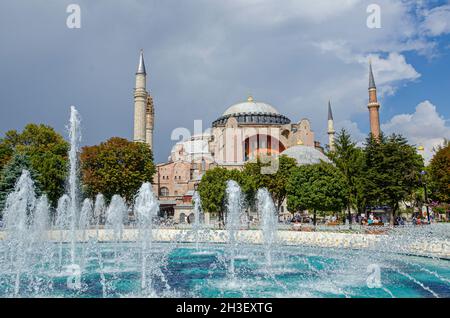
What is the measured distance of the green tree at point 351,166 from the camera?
24.7 m

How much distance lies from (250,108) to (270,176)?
29.3 meters

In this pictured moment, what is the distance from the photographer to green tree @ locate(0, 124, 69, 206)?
2459cm

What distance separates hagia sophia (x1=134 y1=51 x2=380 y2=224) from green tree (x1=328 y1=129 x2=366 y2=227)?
15910 millimetres

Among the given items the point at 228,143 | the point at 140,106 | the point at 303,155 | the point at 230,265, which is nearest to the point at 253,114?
the point at 228,143

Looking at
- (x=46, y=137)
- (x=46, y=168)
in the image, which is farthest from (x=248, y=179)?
(x=46, y=137)

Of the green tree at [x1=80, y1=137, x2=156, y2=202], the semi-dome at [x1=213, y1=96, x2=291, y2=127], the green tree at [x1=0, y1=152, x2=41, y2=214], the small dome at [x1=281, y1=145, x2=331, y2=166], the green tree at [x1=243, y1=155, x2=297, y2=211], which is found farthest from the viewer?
the semi-dome at [x1=213, y1=96, x2=291, y2=127]

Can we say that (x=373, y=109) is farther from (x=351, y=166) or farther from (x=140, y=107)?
(x=140, y=107)

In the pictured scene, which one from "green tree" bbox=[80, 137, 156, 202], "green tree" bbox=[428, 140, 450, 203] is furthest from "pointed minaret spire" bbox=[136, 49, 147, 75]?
"green tree" bbox=[428, 140, 450, 203]

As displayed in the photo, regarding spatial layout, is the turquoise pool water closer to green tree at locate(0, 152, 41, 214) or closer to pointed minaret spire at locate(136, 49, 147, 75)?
green tree at locate(0, 152, 41, 214)

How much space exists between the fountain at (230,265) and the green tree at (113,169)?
899cm

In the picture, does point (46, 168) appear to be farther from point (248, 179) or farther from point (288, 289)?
point (288, 289)

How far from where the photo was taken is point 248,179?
28.0 metres
